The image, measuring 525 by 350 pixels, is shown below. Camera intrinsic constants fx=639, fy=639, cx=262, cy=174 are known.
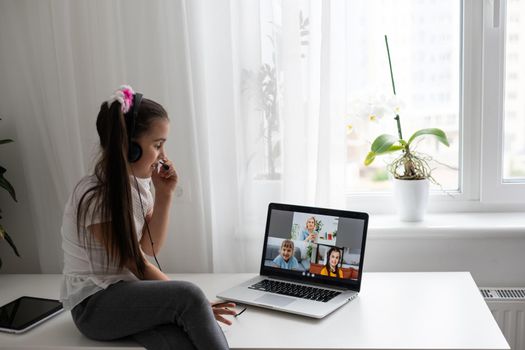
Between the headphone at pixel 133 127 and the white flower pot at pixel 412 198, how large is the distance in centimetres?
84

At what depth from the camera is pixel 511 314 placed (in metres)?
1.81

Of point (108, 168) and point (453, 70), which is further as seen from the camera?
point (453, 70)

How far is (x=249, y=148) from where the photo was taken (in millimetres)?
1837

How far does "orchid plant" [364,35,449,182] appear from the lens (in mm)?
1910

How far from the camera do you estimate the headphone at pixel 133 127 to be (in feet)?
4.76

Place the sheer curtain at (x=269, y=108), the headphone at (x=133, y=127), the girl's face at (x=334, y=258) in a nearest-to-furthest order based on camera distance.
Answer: the headphone at (x=133, y=127) → the girl's face at (x=334, y=258) → the sheer curtain at (x=269, y=108)

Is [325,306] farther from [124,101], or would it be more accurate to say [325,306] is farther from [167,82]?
[167,82]

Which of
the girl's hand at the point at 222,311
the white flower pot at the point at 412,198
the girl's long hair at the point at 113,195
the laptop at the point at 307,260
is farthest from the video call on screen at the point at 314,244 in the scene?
the girl's long hair at the point at 113,195

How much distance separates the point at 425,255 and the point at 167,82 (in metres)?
0.92

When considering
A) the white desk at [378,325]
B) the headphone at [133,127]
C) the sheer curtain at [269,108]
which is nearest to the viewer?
the white desk at [378,325]

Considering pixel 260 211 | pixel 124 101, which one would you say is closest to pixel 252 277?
pixel 260 211

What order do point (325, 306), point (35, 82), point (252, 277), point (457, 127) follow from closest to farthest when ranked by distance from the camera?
point (325, 306) → point (252, 277) → point (35, 82) → point (457, 127)

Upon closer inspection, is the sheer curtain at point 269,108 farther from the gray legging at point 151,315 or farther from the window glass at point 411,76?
the gray legging at point 151,315

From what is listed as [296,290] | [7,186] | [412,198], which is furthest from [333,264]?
[7,186]
